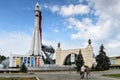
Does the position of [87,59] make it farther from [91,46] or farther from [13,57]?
[13,57]

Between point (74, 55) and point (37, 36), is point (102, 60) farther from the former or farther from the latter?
point (74, 55)

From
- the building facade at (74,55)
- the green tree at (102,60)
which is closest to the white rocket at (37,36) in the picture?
the building facade at (74,55)

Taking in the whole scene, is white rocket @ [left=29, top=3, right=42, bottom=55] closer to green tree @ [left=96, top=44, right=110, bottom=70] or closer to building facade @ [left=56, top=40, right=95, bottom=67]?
building facade @ [left=56, top=40, right=95, bottom=67]

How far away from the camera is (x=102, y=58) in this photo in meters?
71.1

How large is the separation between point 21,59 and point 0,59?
26026 millimetres

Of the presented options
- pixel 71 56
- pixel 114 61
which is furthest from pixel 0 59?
pixel 114 61

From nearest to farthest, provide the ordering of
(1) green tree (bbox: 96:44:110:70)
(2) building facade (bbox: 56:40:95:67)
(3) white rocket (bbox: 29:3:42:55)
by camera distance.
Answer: (1) green tree (bbox: 96:44:110:70) < (3) white rocket (bbox: 29:3:42:55) < (2) building facade (bbox: 56:40:95:67)

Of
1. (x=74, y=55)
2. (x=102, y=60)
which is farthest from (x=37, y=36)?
(x=102, y=60)

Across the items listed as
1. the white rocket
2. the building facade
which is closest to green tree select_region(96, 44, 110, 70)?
the building facade

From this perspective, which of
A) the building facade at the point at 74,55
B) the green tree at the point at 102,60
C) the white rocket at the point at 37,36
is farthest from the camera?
the building facade at the point at 74,55

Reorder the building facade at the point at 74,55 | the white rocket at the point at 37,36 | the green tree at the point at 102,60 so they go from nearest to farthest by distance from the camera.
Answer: the green tree at the point at 102,60 < the white rocket at the point at 37,36 < the building facade at the point at 74,55

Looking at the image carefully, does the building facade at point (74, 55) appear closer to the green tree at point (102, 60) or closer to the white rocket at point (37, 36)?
the white rocket at point (37, 36)

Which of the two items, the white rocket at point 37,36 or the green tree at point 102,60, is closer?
the green tree at point 102,60

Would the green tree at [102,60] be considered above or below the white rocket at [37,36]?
below
